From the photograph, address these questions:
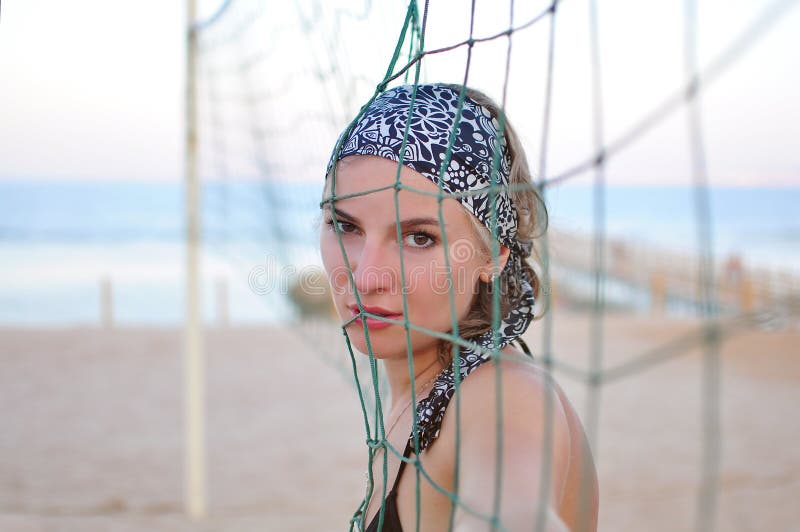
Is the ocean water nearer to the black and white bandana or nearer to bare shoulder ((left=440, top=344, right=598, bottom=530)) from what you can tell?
the black and white bandana

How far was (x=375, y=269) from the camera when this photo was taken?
3.66ft

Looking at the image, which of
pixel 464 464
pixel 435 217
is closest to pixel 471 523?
pixel 464 464

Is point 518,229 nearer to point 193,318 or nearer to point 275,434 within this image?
point 193,318

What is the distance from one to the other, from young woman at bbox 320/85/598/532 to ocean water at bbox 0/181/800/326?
210 centimetres

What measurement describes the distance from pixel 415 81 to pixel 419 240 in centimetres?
26

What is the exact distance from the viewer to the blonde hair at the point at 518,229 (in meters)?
1.16

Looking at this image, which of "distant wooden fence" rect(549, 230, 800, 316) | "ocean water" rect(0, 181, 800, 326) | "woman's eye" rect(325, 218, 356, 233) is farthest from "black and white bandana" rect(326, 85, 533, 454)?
"distant wooden fence" rect(549, 230, 800, 316)

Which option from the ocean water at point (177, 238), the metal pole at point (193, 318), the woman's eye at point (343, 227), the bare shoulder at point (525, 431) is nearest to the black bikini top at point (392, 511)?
the bare shoulder at point (525, 431)

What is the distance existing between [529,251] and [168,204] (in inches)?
1211

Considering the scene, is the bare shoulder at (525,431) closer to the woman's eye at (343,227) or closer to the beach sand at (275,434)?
the woman's eye at (343,227)

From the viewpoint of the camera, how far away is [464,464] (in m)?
0.93

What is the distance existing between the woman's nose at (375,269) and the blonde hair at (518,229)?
0.14 m

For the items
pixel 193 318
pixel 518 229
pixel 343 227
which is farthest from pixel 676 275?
pixel 343 227

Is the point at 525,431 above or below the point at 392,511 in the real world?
above
